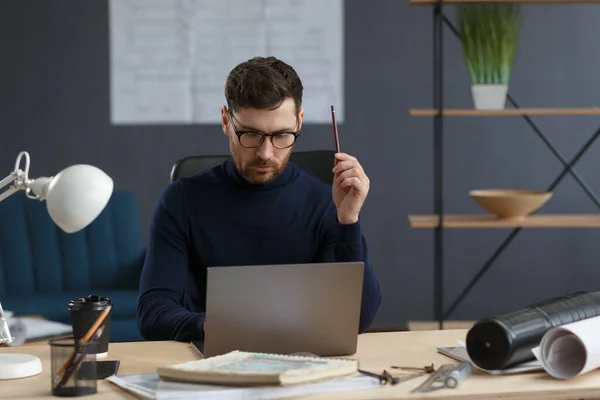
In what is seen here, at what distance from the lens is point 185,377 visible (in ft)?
4.61

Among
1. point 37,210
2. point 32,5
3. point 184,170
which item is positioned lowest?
point 37,210

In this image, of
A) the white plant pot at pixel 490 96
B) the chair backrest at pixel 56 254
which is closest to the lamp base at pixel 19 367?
the chair backrest at pixel 56 254

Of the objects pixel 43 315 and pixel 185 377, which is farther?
pixel 43 315

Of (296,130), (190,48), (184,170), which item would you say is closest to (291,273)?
(296,130)

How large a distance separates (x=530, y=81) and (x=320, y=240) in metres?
2.68

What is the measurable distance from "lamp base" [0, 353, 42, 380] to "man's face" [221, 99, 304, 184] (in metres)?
0.72

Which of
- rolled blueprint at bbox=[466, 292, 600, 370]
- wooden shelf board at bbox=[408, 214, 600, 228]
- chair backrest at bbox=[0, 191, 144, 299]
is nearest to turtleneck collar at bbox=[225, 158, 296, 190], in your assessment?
rolled blueprint at bbox=[466, 292, 600, 370]

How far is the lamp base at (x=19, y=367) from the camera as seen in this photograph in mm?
1497

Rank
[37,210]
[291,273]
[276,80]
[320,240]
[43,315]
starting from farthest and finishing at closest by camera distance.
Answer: [37,210], [43,315], [320,240], [276,80], [291,273]

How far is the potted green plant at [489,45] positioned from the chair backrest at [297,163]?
1.48 m

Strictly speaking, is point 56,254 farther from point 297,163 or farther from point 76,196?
point 76,196

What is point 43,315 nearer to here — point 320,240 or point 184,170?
point 184,170

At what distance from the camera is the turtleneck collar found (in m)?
2.23

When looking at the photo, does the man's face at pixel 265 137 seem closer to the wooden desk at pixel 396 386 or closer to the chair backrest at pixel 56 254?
the wooden desk at pixel 396 386
